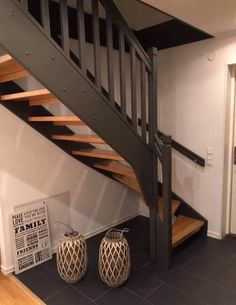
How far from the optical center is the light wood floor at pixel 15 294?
2199mm

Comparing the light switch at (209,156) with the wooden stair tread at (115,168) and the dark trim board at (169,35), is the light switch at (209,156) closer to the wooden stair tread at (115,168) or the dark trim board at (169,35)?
the wooden stair tread at (115,168)

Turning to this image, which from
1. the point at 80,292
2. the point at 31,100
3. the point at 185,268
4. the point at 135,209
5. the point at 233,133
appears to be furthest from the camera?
the point at 135,209

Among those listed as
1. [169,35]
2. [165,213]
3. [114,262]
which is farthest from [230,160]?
[114,262]

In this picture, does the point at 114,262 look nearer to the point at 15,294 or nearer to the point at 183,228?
the point at 15,294

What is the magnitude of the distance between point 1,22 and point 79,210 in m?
2.23

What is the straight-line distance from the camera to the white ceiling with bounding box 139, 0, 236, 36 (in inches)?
77.6

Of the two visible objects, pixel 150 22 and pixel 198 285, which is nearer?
pixel 198 285

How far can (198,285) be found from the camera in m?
2.35

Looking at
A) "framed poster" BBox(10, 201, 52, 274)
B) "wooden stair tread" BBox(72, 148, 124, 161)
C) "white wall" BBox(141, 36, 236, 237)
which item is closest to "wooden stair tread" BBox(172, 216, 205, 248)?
"white wall" BBox(141, 36, 236, 237)

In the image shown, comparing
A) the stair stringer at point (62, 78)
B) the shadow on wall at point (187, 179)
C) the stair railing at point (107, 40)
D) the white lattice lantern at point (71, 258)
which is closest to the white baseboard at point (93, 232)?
the white lattice lantern at point (71, 258)

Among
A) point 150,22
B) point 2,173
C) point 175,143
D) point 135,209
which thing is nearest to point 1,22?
point 2,173

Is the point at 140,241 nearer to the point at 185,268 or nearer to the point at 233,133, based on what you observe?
the point at 185,268

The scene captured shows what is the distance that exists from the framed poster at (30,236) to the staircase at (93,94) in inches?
29.1

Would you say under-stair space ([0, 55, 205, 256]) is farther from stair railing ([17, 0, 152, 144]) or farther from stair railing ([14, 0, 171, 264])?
stair railing ([17, 0, 152, 144])
